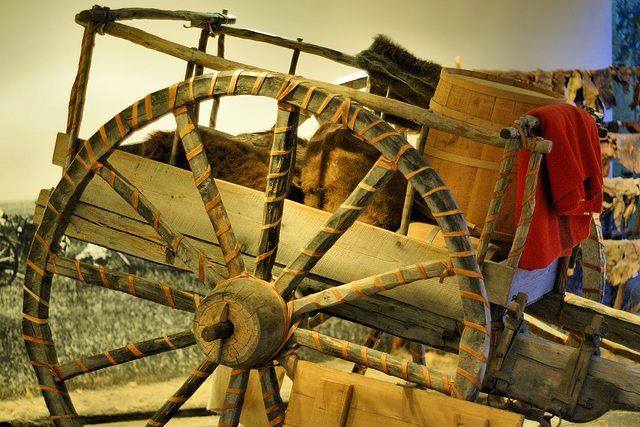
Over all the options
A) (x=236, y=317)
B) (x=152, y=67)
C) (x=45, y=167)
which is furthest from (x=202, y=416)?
(x=236, y=317)

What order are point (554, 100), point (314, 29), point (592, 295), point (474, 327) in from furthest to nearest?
1. point (314, 29)
2. point (592, 295)
3. point (554, 100)
4. point (474, 327)

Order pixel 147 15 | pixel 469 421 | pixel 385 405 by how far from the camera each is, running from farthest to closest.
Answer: pixel 147 15 → pixel 385 405 → pixel 469 421

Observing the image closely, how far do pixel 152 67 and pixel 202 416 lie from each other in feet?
8.30

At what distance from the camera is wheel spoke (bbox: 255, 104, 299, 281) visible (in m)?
2.43

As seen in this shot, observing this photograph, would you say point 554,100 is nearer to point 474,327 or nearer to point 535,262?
point 535,262

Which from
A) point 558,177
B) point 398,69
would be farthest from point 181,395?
point 398,69

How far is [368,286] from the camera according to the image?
7.89 ft

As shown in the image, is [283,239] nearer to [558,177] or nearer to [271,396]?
[271,396]

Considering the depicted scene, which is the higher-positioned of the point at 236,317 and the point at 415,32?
the point at 415,32

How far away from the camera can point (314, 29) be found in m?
5.35

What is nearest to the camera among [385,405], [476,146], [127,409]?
[385,405]

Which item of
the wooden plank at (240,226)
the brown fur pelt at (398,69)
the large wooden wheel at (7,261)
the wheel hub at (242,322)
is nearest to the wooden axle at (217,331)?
the wheel hub at (242,322)

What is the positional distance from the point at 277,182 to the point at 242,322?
50cm

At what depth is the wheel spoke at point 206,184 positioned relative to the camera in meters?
2.53
